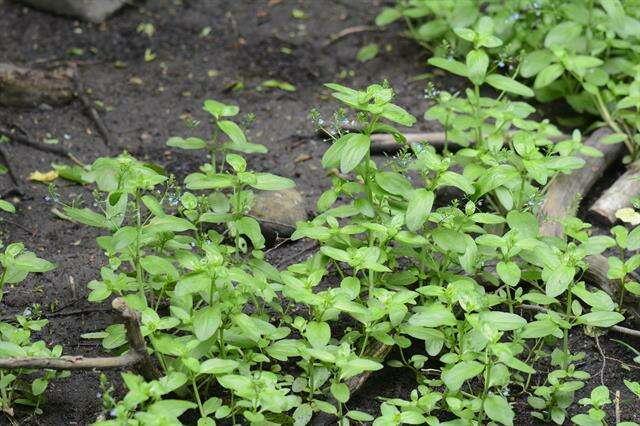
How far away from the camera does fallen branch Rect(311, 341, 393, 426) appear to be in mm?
3590

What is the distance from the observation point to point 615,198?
15.8ft

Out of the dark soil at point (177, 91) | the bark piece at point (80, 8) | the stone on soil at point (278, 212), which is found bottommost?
the dark soil at point (177, 91)

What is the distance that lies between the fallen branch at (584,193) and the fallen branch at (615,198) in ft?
0.43

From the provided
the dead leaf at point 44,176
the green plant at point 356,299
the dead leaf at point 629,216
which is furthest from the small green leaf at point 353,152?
the dead leaf at point 44,176

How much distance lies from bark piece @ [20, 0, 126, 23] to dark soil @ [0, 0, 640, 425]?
0.06 meters

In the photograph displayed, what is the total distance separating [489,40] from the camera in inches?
177

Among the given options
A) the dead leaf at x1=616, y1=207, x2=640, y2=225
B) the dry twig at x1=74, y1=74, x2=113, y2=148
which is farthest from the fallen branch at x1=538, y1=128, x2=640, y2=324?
the dry twig at x1=74, y1=74, x2=113, y2=148

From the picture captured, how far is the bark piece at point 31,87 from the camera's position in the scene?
5.62 m

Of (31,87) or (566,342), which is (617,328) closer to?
(566,342)

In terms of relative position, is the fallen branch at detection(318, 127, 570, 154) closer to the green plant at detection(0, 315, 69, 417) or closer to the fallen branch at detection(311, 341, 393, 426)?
the fallen branch at detection(311, 341, 393, 426)

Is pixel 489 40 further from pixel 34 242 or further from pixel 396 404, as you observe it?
pixel 34 242

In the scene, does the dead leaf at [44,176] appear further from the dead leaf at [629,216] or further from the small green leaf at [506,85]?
the dead leaf at [629,216]

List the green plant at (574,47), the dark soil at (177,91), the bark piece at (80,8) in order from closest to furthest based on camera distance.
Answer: the dark soil at (177,91), the green plant at (574,47), the bark piece at (80,8)

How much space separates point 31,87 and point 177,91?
92 cm
